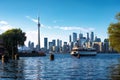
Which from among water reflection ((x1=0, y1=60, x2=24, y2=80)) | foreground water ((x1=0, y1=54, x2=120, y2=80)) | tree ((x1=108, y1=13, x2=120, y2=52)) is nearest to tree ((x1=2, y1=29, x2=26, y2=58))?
tree ((x1=108, y1=13, x2=120, y2=52))

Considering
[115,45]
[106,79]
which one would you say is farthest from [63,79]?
[115,45]

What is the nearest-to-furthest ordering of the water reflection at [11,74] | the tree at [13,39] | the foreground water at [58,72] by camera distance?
the water reflection at [11,74]
the foreground water at [58,72]
the tree at [13,39]

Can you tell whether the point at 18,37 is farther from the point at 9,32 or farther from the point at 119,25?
the point at 119,25

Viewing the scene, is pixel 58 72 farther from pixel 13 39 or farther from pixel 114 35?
pixel 13 39

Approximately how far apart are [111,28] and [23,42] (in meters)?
109

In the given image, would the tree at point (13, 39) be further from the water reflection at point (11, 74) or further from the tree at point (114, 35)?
the water reflection at point (11, 74)

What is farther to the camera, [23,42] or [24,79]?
[23,42]

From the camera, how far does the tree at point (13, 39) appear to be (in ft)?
612

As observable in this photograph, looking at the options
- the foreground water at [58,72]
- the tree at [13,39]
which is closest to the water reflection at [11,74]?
the foreground water at [58,72]

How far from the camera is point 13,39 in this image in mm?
191750

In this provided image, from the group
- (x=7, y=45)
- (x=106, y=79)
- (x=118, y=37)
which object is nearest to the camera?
(x=106, y=79)

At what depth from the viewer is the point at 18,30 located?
198 metres

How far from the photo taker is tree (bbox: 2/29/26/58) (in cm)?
18652

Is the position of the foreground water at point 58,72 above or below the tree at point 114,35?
below
